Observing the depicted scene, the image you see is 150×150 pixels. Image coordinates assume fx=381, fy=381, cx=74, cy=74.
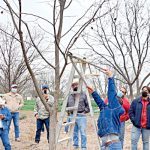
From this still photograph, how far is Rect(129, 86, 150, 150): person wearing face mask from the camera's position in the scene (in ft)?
26.0

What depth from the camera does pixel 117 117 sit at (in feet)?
18.8

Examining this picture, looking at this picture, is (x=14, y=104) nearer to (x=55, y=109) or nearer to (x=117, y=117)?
(x=117, y=117)

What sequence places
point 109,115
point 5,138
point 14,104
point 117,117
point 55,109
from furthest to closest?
point 14,104 → point 5,138 → point 117,117 → point 109,115 → point 55,109

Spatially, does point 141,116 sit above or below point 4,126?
above

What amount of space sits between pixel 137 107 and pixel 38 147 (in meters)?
2.85

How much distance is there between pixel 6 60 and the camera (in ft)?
55.2

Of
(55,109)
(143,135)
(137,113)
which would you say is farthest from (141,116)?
(55,109)

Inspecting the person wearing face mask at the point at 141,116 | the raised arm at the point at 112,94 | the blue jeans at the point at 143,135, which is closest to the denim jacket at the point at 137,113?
the person wearing face mask at the point at 141,116

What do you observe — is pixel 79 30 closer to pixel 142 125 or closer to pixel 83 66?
pixel 83 66

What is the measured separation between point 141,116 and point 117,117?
7.81 feet

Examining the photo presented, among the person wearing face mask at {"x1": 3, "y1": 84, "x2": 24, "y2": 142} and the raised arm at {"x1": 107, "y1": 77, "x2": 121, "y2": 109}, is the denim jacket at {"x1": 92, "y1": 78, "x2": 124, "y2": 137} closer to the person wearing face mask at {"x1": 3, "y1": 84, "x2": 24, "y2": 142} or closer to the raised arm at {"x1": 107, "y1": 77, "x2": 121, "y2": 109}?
the raised arm at {"x1": 107, "y1": 77, "x2": 121, "y2": 109}

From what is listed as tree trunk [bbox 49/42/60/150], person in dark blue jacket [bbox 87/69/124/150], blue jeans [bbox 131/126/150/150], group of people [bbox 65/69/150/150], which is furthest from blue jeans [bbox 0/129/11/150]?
tree trunk [bbox 49/42/60/150]


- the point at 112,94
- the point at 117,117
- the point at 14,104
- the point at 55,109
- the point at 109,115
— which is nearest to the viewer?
the point at 55,109

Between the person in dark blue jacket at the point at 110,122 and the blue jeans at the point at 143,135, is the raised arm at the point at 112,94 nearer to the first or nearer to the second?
the person in dark blue jacket at the point at 110,122
